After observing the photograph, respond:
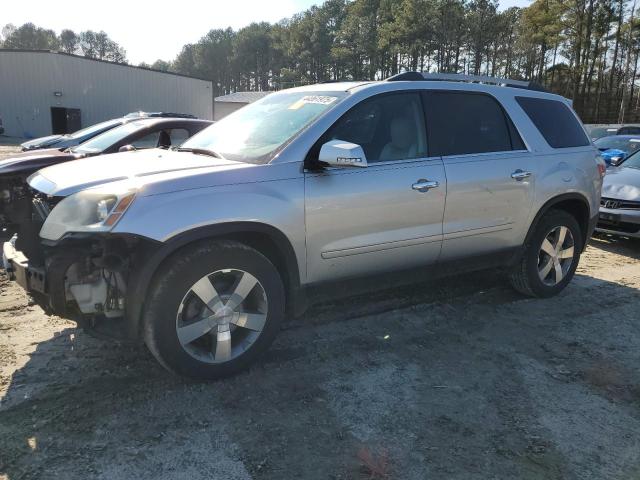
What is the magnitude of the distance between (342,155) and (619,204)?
5737mm

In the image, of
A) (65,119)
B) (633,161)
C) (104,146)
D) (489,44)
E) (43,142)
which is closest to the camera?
(104,146)

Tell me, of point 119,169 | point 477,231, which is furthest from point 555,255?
point 119,169

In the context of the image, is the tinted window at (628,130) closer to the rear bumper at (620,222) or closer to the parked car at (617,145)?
the parked car at (617,145)

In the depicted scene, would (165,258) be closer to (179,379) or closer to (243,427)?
(179,379)

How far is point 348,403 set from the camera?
304cm

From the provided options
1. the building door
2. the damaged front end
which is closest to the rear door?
the damaged front end

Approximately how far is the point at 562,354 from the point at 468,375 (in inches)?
34.9

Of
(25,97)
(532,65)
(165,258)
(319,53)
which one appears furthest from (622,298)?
(319,53)

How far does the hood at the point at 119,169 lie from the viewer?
9.86 ft

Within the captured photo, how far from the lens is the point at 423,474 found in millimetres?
2449

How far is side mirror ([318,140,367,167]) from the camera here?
318cm

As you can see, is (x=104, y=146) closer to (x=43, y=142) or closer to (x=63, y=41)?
(x=43, y=142)

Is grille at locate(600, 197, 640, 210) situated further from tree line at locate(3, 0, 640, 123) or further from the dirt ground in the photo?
tree line at locate(3, 0, 640, 123)

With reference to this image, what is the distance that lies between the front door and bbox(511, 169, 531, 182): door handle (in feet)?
2.71
